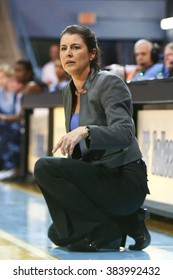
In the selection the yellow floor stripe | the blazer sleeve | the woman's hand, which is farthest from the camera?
the yellow floor stripe

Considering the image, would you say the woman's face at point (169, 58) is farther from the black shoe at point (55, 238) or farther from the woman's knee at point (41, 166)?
the woman's knee at point (41, 166)

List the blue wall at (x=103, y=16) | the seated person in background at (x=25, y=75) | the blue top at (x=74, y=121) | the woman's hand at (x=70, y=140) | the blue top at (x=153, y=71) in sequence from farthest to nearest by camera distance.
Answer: the blue wall at (x=103, y=16) < the seated person in background at (x=25, y=75) < the blue top at (x=153, y=71) < the blue top at (x=74, y=121) < the woman's hand at (x=70, y=140)

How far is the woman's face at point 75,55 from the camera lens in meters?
5.01

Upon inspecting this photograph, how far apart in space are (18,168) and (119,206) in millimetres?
6919

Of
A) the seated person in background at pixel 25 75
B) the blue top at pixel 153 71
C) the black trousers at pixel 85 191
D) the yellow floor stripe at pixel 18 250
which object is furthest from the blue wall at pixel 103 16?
the black trousers at pixel 85 191

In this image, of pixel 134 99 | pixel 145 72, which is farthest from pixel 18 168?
pixel 134 99

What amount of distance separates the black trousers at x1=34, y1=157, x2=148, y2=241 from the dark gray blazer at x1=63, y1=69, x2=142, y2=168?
89 mm

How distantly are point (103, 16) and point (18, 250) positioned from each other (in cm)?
1479

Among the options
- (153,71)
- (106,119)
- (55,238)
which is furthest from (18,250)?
(153,71)

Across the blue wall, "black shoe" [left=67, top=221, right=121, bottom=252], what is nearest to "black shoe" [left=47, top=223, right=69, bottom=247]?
"black shoe" [left=67, top=221, right=121, bottom=252]

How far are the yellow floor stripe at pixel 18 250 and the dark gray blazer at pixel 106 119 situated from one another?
2.07 ft

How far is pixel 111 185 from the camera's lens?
197 inches

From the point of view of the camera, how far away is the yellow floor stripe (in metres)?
4.95

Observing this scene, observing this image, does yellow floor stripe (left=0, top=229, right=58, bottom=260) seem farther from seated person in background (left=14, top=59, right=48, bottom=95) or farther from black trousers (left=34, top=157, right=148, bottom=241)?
seated person in background (left=14, top=59, right=48, bottom=95)
